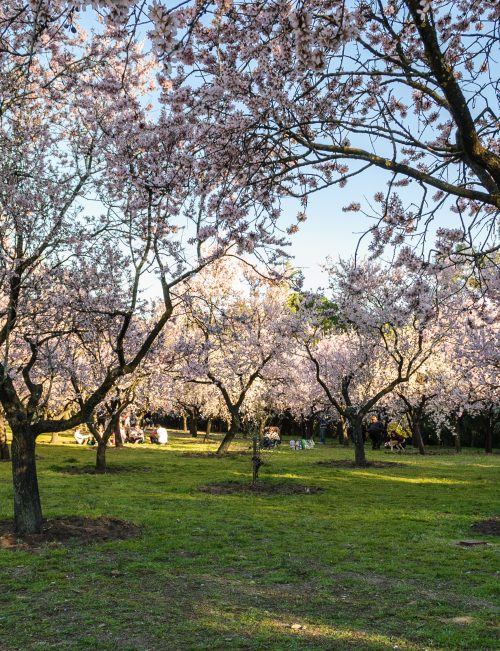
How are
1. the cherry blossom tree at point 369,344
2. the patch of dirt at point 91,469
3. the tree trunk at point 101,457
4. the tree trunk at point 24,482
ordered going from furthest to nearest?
the cherry blossom tree at point 369,344 < the tree trunk at point 101,457 < the patch of dirt at point 91,469 < the tree trunk at point 24,482

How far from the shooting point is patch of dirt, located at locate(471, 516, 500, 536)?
1148 cm

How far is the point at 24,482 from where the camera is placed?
10.3 m

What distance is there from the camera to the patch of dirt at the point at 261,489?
16.6 m

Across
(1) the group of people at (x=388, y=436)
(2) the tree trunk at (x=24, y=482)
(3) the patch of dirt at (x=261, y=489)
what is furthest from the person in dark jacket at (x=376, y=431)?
(2) the tree trunk at (x=24, y=482)

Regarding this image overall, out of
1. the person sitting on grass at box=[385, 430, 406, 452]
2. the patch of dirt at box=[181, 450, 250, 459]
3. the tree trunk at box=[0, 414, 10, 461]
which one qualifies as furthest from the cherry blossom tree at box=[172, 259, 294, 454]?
the person sitting on grass at box=[385, 430, 406, 452]

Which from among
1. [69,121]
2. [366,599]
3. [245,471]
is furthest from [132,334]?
[366,599]

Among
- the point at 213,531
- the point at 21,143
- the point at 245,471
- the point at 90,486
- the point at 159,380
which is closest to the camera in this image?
the point at 21,143

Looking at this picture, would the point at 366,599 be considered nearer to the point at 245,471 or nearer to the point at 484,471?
the point at 245,471

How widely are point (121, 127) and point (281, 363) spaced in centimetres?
2313

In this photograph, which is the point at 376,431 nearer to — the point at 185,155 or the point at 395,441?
the point at 395,441

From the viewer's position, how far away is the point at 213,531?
11.2 metres

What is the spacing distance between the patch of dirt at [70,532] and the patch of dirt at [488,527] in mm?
6367

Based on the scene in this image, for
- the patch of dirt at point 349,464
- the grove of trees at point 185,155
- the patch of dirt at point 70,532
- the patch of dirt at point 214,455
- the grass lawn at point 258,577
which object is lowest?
the grass lawn at point 258,577

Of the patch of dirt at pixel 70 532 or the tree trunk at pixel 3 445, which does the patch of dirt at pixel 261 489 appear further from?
the tree trunk at pixel 3 445
